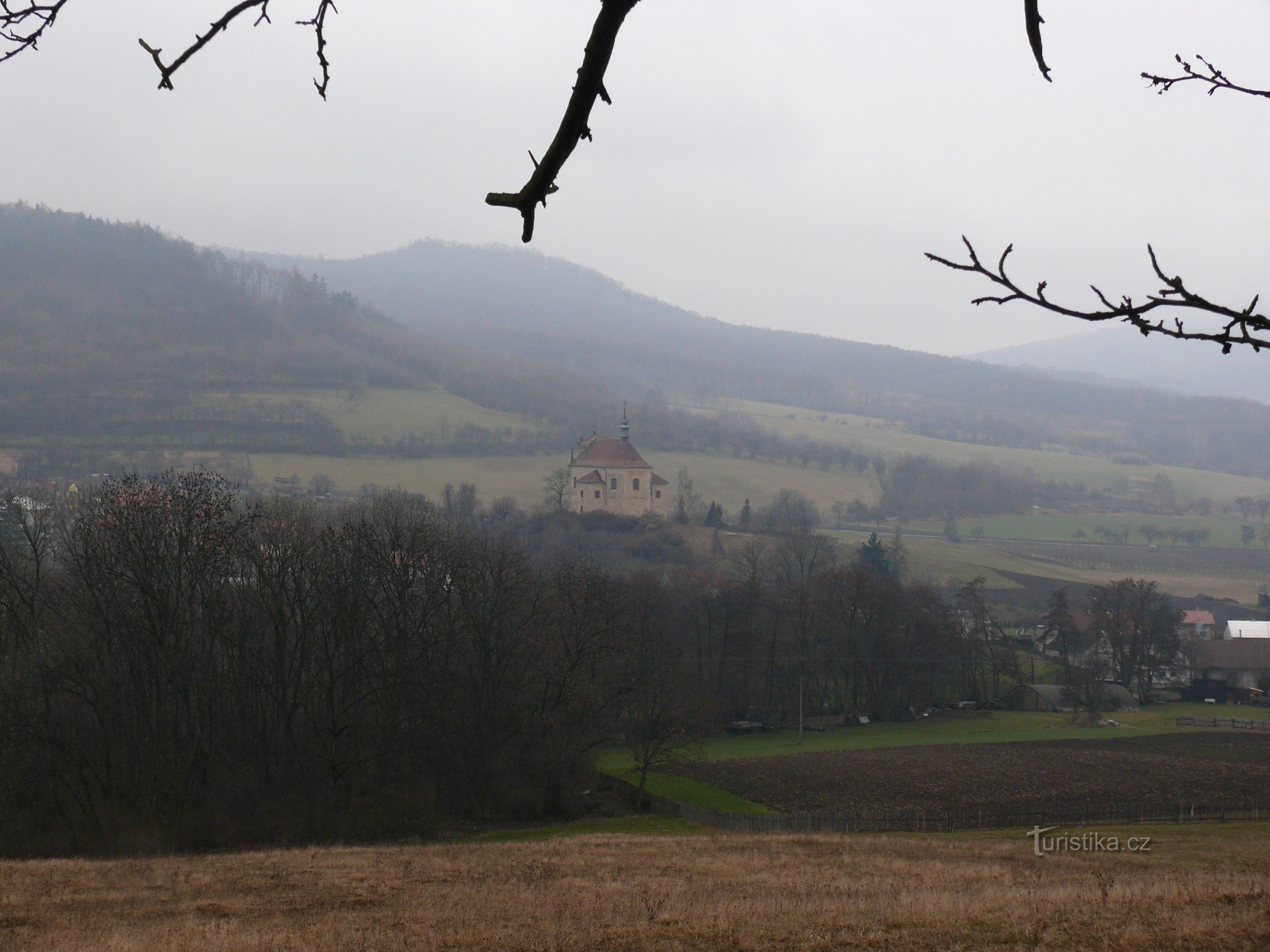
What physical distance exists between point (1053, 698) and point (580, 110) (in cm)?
7417

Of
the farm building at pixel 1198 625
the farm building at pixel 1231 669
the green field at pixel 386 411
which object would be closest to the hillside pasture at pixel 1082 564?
the farm building at pixel 1198 625

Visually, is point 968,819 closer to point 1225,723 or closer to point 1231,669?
point 1225,723

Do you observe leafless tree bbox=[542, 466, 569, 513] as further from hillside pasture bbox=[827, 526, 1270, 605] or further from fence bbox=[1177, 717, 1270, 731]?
fence bbox=[1177, 717, 1270, 731]

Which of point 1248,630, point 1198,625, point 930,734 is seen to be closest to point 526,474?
point 1198,625

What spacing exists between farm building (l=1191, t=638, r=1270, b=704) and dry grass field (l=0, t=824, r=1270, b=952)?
5468cm

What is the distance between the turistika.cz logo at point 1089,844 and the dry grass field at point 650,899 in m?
0.60

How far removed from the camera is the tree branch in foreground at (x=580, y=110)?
3.01 m

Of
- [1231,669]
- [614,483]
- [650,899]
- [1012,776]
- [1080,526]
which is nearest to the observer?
[650,899]

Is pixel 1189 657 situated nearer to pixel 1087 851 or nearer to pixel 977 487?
pixel 1087 851

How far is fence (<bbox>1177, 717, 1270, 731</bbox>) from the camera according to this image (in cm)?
6069

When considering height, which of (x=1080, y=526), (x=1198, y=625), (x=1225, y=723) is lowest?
(x=1225, y=723)

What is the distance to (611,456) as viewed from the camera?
401ft

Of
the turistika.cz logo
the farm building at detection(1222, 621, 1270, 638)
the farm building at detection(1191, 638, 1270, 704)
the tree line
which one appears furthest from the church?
the turistika.cz logo

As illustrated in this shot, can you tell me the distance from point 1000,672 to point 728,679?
2134 centimetres
